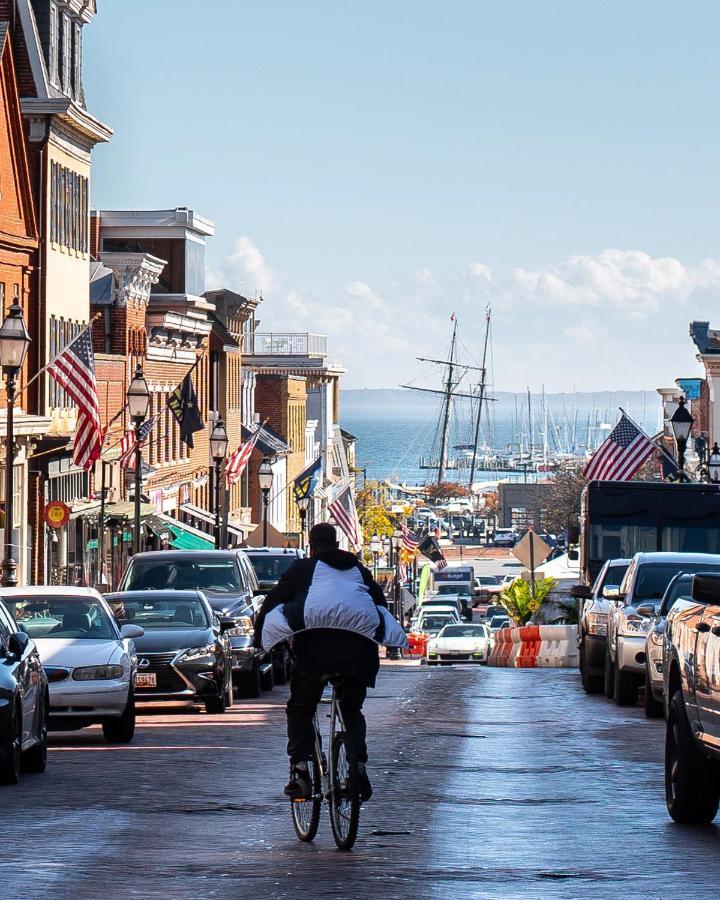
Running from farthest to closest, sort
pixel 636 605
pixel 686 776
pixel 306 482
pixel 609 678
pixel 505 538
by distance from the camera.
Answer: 1. pixel 505 538
2. pixel 306 482
3. pixel 609 678
4. pixel 636 605
5. pixel 686 776

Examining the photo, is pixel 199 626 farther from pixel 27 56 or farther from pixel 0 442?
pixel 27 56

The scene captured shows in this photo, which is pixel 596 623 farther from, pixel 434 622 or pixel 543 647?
pixel 434 622

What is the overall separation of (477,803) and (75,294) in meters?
38.0

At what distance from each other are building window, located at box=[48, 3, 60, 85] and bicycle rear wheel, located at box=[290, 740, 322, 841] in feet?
128

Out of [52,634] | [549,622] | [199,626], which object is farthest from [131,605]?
[549,622]

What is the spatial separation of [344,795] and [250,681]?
55.0 feet

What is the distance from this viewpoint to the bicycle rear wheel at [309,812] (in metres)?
10.9

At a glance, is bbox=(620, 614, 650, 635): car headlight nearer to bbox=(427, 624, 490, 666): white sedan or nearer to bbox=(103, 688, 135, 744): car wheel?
bbox=(103, 688, 135, 744): car wheel

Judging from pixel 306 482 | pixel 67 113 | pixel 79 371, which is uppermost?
pixel 67 113

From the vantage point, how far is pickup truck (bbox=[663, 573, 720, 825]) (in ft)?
34.8

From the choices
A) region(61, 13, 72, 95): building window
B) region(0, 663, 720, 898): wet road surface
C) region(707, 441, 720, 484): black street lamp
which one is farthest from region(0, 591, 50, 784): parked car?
region(61, 13, 72, 95): building window

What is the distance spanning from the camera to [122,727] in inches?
742

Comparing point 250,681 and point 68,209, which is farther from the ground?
point 68,209

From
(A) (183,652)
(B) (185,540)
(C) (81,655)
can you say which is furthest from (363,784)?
(B) (185,540)
